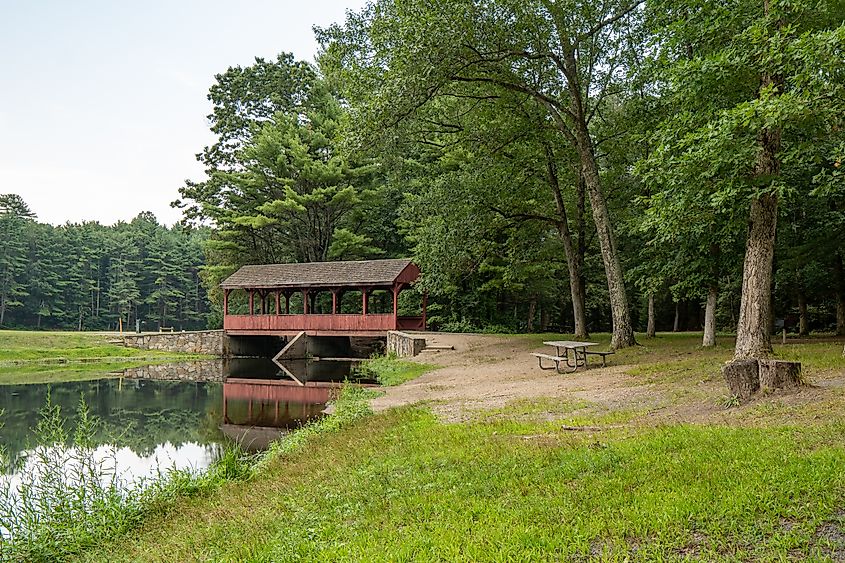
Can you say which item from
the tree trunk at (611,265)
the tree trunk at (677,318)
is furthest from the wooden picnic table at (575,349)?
the tree trunk at (677,318)

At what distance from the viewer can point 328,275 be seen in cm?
2880

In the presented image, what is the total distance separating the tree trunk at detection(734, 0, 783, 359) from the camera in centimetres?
986

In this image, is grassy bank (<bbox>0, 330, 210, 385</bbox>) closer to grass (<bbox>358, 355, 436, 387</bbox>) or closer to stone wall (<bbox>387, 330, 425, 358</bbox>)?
grass (<bbox>358, 355, 436, 387</bbox>)

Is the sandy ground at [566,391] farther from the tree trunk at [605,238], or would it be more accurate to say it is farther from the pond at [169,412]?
the pond at [169,412]

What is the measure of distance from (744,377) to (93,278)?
210 ft

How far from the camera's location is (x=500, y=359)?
57.5ft

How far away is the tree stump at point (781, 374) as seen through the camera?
23.4ft

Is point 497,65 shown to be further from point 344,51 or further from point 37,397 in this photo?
point 37,397

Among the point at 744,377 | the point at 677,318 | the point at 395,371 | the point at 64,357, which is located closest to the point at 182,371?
the point at 64,357

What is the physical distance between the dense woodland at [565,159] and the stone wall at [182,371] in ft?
28.1

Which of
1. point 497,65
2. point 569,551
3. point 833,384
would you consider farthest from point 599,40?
point 569,551

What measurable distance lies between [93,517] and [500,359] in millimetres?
12778

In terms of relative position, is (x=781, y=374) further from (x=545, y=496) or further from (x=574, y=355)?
(x=574, y=355)

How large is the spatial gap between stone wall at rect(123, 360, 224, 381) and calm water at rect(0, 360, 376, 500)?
897 millimetres
